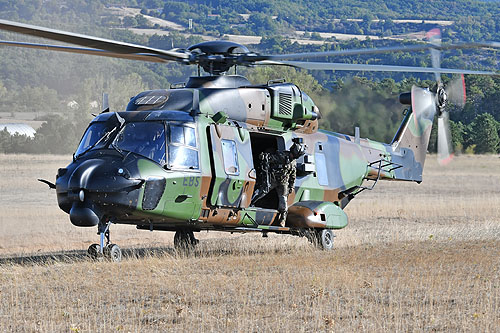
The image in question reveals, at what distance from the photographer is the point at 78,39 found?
11156mm

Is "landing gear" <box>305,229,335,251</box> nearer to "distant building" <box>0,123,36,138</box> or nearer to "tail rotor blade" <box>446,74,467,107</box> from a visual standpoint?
"tail rotor blade" <box>446,74,467,107</box>

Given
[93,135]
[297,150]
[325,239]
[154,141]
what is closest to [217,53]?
[154,141]

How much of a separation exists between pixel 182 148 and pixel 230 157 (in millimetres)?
1206

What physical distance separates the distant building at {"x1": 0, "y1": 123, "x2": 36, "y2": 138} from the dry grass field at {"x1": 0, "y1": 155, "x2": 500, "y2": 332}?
2943 cm

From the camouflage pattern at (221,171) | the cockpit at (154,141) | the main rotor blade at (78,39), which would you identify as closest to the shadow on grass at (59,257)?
the camouflage pattern at (221,171)

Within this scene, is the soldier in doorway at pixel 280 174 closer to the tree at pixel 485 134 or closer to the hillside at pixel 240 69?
the hillside at pixel 240 69

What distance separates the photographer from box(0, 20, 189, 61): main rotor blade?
9.75 meters

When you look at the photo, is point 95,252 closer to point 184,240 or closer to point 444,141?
point 184,240

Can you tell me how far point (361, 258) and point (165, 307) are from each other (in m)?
5.65

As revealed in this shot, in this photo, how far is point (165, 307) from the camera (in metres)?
10.5

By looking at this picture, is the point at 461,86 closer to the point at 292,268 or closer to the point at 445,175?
the point at 292,268

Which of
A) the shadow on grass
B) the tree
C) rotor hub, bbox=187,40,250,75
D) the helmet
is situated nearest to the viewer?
the shadow on grass

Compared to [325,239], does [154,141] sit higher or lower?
higher

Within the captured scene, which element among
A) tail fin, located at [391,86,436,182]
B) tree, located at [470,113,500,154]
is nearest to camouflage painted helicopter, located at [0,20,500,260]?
tail fin, located at [391,86,436,182]
